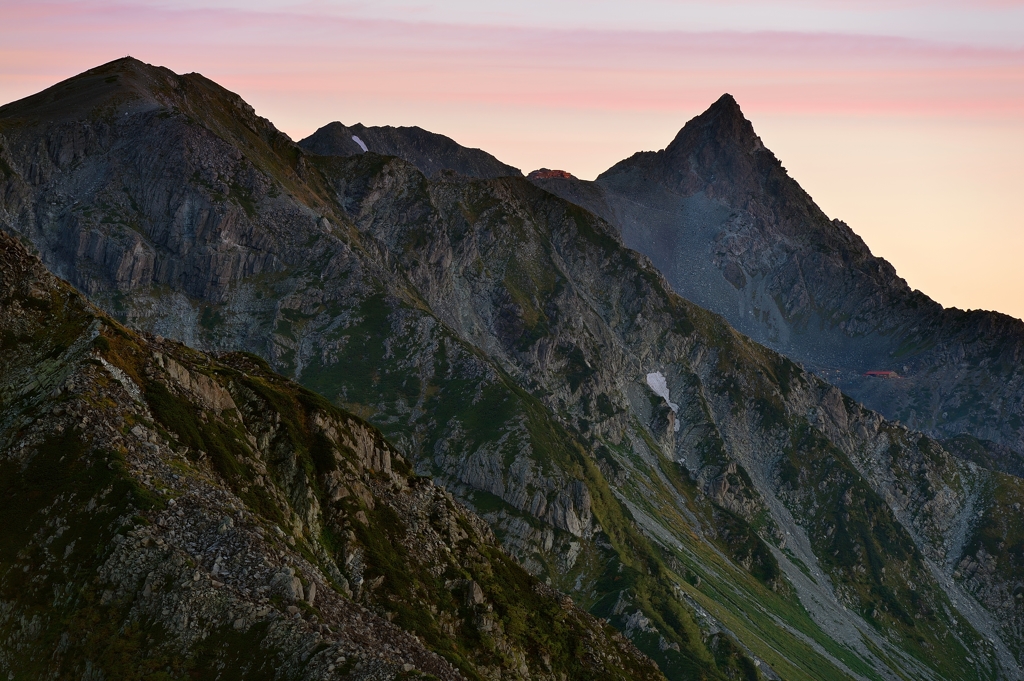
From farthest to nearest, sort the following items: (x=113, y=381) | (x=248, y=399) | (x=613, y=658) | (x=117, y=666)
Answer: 1. (x=613, y=658)
2. (x=248, y=399)
3. (x=113, y=381)
4. (x=117, y=666)

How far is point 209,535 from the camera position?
249 ft

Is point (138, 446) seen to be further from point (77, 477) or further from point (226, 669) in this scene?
point (226, 669)

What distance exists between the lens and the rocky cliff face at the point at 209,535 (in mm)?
69250

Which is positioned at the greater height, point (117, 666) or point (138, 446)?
point (138, 446)

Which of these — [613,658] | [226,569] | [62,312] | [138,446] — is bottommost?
[613,658]

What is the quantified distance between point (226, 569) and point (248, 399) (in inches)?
1586

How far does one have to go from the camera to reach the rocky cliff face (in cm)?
6925

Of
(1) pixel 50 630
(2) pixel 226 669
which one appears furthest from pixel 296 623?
(1) pixel 50 630

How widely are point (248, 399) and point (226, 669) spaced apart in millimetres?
47433

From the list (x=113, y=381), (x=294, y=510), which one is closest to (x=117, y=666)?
(x=113, y=381)

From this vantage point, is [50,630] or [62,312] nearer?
[50,630]

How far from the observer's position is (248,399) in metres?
112

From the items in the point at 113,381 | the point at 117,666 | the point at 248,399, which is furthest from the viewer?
the point at 248,399

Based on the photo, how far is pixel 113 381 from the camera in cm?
8762
